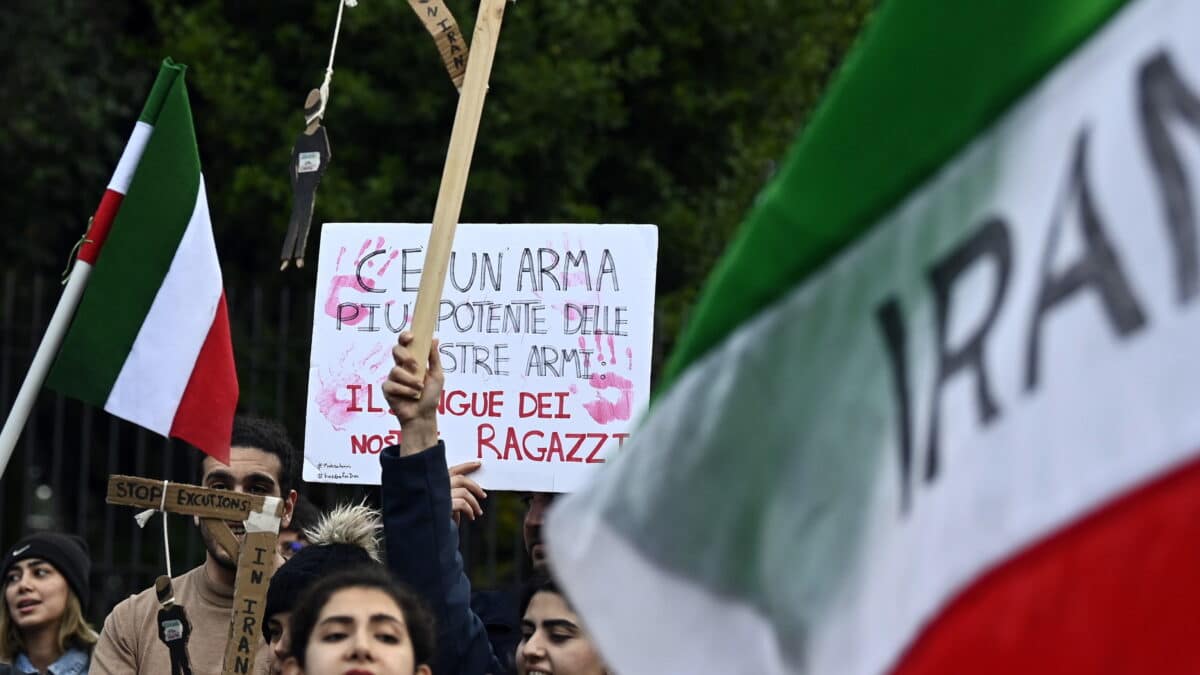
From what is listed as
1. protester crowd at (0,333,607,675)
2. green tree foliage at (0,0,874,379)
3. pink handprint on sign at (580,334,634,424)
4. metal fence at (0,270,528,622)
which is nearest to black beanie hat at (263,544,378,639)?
protester crowd at (0,333,607,675)

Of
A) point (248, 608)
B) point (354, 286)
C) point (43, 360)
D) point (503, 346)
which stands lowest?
point (248, 608)

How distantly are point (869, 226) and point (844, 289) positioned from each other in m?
0.07

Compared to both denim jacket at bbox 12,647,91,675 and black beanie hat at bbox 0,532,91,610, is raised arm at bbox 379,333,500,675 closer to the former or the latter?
denim jacket at bbox 12,647,91,675

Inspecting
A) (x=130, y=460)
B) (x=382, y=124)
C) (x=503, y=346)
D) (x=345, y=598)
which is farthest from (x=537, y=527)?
(x=130, y=460)

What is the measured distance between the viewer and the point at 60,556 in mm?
6188

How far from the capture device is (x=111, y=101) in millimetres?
12711

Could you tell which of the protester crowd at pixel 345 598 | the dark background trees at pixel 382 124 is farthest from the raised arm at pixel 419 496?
the dark background trees at pixel 382 124

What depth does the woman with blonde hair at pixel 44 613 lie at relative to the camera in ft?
20.0

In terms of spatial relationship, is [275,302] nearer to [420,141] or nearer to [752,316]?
[420,141]

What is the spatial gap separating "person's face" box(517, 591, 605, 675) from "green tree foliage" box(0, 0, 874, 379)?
6551mm

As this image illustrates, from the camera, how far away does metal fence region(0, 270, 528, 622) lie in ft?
33.0

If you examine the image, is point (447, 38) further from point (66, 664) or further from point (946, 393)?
point (946, 393)

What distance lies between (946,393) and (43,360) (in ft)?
9.68

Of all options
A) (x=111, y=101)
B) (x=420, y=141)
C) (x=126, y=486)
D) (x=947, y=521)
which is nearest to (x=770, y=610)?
(x=947, y=521)
